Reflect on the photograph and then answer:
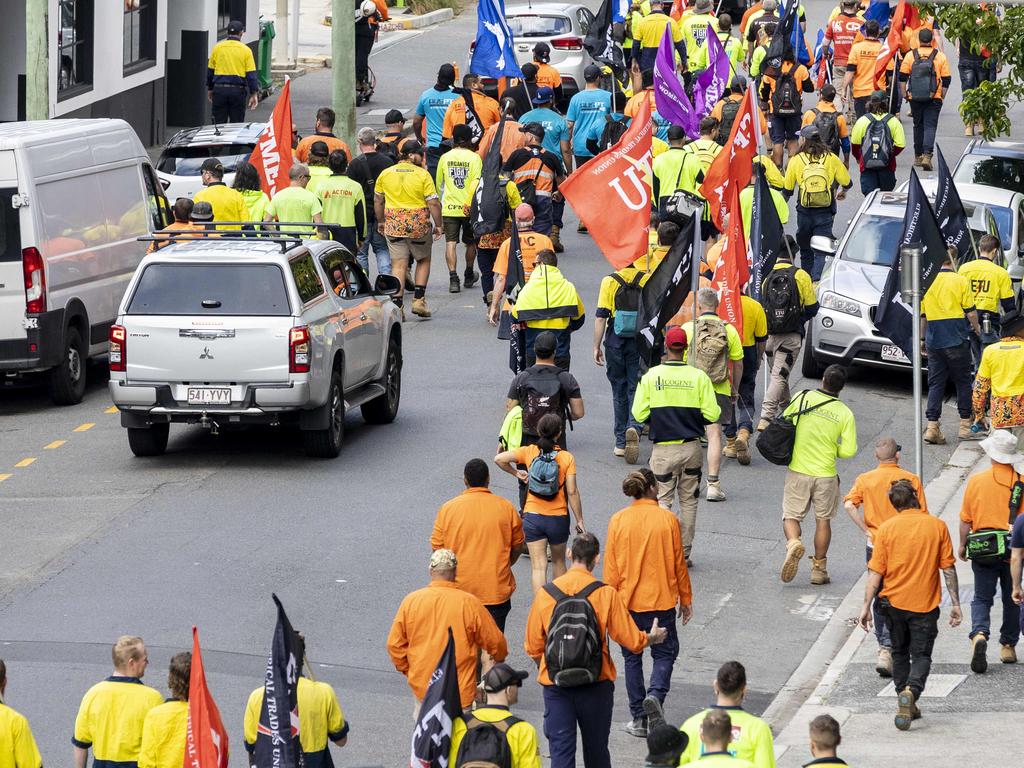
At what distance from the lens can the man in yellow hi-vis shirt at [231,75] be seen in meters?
31.2

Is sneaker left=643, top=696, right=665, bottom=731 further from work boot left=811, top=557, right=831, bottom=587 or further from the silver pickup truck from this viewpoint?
the silver pickup truck

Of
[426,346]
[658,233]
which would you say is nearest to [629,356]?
[658,233]

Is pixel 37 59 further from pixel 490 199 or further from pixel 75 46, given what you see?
pixel 75 46

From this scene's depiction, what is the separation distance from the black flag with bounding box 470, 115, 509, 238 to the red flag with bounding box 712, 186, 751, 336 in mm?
4613

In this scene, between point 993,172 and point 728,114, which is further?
point 728,114

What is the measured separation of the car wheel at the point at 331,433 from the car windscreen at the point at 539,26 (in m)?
19.3

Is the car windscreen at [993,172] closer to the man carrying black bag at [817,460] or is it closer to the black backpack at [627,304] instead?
the black backpack at [627,304]

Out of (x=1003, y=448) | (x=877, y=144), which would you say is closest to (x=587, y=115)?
(x=877, y=144)

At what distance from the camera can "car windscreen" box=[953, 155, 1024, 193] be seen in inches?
950

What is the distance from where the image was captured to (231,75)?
31312 mm

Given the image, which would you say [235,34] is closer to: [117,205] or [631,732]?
[117,205]

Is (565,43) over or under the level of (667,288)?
over

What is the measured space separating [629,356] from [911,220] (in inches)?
113

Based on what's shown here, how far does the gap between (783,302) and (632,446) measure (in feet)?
7.03
